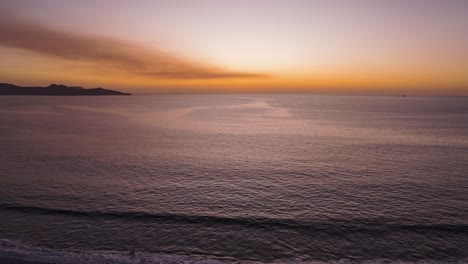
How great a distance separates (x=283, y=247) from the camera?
19859mm

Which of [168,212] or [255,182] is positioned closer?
[168,212]

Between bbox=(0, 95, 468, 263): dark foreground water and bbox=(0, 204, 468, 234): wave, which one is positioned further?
bbox=(0, 204, 468, 234): wave

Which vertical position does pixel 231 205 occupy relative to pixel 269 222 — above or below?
above

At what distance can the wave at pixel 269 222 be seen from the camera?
22641 mm

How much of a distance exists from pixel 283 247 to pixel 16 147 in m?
50.9

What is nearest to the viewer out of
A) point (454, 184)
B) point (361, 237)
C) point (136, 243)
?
point (136, 243)

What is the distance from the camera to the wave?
2264cm

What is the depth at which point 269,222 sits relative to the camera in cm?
2344

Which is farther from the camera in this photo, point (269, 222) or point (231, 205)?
point (231, 205)

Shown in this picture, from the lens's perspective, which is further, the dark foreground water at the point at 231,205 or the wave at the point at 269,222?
the wave at the point at 269,222

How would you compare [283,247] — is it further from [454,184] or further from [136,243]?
[454,184]

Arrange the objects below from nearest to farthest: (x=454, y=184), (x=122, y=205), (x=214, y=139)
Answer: (x=122, y=205) → (x=454, y=184) → (x=214, y=139)

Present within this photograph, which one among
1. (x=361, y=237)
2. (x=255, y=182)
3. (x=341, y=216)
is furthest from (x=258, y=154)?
(x=361, y=237)

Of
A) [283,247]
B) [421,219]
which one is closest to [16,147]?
[283,247]
